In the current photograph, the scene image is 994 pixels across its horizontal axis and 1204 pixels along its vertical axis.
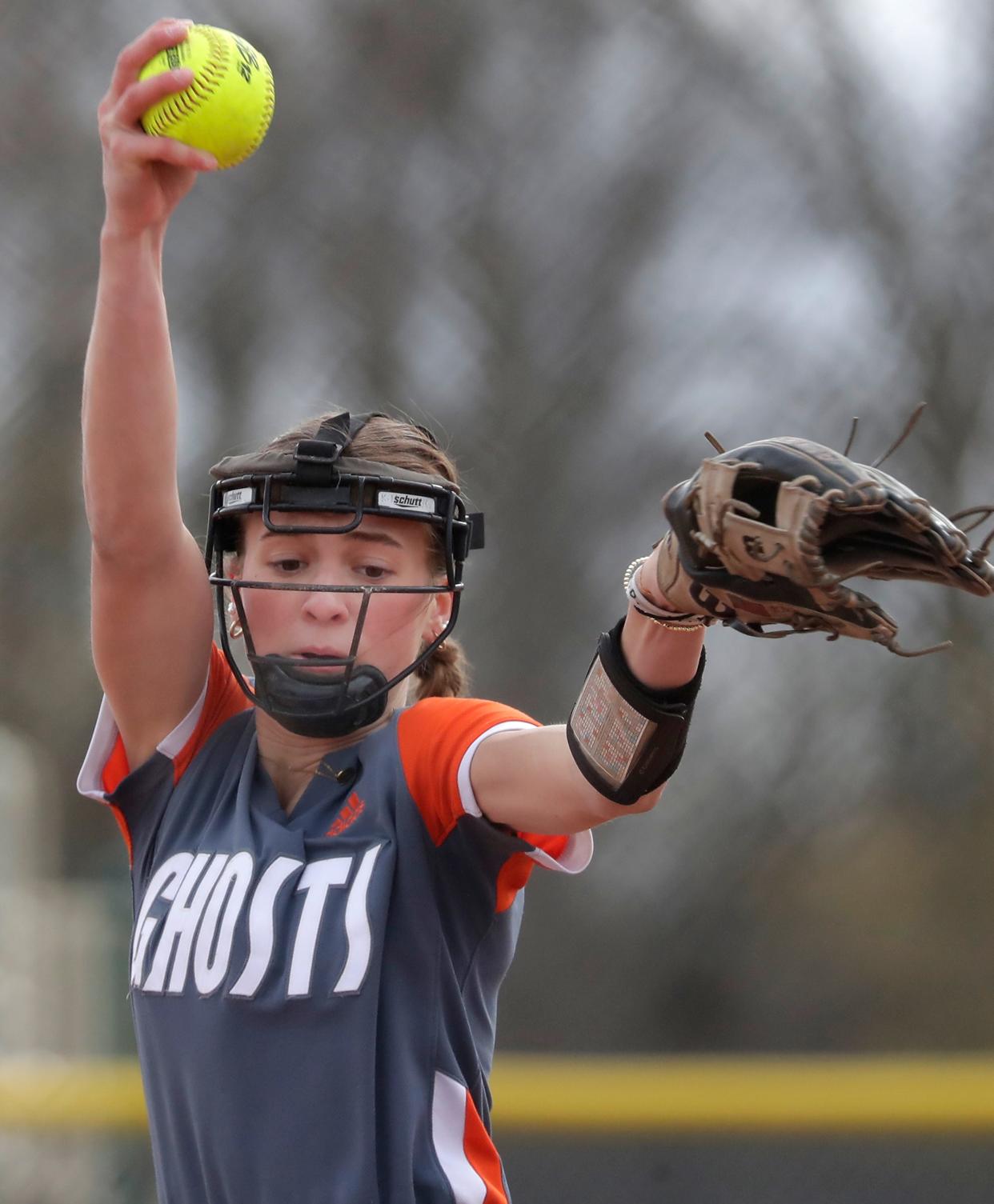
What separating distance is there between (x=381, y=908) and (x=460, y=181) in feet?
5.20

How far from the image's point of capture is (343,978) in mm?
1075

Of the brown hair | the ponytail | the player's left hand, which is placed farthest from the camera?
the ponytail

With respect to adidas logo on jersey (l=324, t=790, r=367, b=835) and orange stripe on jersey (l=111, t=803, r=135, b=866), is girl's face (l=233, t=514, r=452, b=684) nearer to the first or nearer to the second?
adidas logo on jersey (l=324, t=790, r=367, b=835)

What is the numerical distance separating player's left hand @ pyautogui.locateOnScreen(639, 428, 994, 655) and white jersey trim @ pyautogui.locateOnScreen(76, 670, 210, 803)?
592 mm

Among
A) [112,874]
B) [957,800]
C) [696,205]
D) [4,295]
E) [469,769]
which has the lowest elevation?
[112,874]

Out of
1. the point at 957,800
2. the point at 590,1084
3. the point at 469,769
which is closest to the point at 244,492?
the point at 469,769

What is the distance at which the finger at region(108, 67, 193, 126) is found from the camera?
A: 109 cm

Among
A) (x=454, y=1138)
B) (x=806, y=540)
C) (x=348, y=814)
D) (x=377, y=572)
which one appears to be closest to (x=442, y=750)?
(x=348, y=814)

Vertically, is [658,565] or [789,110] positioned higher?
[789,110]

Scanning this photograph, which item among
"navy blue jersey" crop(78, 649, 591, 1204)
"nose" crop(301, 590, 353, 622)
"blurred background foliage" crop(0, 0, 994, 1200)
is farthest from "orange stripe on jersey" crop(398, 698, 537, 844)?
"blurred background foliage" crop(0, 0, 994, 1200)

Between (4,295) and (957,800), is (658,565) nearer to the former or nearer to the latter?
(957,800)

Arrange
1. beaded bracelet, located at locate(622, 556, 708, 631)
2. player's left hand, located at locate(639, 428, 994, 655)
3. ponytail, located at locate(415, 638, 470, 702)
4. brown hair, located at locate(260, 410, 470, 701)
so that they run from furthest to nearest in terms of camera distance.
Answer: ponytail, located at locate(415, 638, 470, 702)
brown hair, located at locate(260, 410, 470, 701)
beaded bracelet, located at locate(622, 556, 708, 631)
player's left hand, located at locate(639, 428, 994, 655)

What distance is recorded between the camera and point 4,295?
7.87 ft

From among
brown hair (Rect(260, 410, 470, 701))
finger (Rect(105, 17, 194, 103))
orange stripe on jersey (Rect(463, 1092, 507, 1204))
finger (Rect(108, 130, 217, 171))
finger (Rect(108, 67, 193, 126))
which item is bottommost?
orange stripe on jersey (Rect(463, 1092, 507, 1204))
